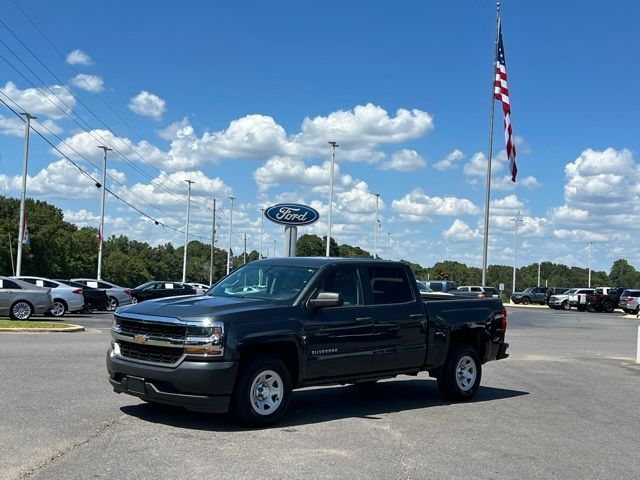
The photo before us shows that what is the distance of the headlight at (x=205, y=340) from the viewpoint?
25.6 feet

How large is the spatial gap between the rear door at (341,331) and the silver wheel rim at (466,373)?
1988 millimetres

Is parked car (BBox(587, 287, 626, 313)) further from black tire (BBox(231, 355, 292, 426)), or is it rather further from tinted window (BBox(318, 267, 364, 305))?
black tire (BBox(231, 355, 292, 426))

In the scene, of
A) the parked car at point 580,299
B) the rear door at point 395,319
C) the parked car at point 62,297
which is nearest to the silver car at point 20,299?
the parked car at point 62,297

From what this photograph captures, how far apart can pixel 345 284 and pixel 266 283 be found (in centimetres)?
100

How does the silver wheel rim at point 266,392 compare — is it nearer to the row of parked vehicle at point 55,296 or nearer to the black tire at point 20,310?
the row of parked vehicle at point 55,296

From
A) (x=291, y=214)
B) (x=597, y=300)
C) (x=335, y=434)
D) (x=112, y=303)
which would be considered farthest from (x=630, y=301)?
(x=335, y=434)

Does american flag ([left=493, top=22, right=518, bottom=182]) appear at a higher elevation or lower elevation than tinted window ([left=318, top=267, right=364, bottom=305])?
higher

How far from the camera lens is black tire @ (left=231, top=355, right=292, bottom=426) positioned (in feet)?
26.3

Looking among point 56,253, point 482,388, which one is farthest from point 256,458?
point 56,253


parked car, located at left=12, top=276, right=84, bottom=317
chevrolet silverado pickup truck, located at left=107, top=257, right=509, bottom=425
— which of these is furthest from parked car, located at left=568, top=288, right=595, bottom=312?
chevrolet silverado pickup truck, located at left=107, top=257, right=509, bottom=425

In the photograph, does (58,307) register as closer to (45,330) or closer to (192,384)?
(45,330)

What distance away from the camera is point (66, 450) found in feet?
22.8

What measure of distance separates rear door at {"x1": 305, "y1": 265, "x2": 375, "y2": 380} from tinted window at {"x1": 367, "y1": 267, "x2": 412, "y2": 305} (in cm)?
25

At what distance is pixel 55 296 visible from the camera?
28688mm
